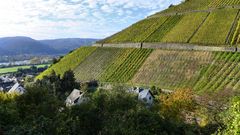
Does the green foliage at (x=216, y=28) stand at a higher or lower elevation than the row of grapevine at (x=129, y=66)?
higher

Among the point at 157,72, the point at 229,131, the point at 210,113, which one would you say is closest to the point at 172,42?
the point at 157,72

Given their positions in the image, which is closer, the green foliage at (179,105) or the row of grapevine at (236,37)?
the green foliage at (179,105)

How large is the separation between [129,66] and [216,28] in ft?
82.1

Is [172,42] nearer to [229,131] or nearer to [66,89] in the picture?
[66,89]

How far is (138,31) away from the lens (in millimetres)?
117125

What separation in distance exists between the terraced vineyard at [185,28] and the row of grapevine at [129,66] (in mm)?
7723

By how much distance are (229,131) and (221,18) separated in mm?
89424

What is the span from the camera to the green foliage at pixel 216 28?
8956cm

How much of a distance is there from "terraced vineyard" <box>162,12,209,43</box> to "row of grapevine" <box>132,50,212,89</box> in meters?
7.06

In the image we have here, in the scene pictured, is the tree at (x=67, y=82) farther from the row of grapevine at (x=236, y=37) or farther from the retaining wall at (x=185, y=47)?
the row of grapevine at (x=236, y=37)

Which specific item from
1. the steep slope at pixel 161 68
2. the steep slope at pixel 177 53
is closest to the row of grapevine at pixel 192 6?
the steep slope at pixel 177 53

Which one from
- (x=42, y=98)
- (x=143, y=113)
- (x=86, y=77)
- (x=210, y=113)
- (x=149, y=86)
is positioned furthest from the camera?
(x=86, y=77)

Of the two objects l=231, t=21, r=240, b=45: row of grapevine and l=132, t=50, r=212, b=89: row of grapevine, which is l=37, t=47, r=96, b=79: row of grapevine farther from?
l=231, t=21, r=240, b=45: row of grapevine

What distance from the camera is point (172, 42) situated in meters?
96.7
